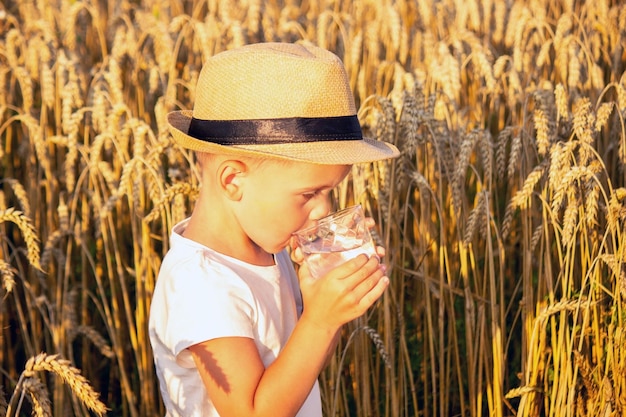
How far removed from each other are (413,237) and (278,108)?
4.97 ft

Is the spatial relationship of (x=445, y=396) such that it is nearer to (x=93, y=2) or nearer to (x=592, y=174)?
(x=592, y=174)

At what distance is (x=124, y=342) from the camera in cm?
287

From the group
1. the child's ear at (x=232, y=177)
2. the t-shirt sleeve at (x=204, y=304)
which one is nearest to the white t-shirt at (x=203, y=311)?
the t-shirt sleeve at (x=204, y=304)

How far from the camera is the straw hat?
1610 mm

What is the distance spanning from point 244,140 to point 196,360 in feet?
1.32

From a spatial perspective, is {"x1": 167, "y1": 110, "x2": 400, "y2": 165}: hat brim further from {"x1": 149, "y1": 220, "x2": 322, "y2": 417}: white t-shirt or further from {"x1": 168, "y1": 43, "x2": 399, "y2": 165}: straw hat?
{"x1": 149, "y1": 220, "x2": 322, "y2": 417}: white t-shirt

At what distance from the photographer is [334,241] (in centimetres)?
154

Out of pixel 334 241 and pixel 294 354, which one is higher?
pixel 334 241

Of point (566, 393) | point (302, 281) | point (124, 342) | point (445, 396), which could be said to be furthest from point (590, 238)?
point (124, 342)

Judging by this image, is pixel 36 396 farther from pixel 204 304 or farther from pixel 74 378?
pixel 204 304

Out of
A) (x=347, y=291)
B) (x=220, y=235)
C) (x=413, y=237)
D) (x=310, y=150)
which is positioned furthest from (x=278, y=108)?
(x=413, y=237)

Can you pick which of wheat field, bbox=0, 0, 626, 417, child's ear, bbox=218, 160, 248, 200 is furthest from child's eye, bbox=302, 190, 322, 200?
wheat field, bbox=0, 0, 626, 417

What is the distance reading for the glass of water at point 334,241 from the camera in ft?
5.03

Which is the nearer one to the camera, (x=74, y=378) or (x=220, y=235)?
(x=74, y=378)
